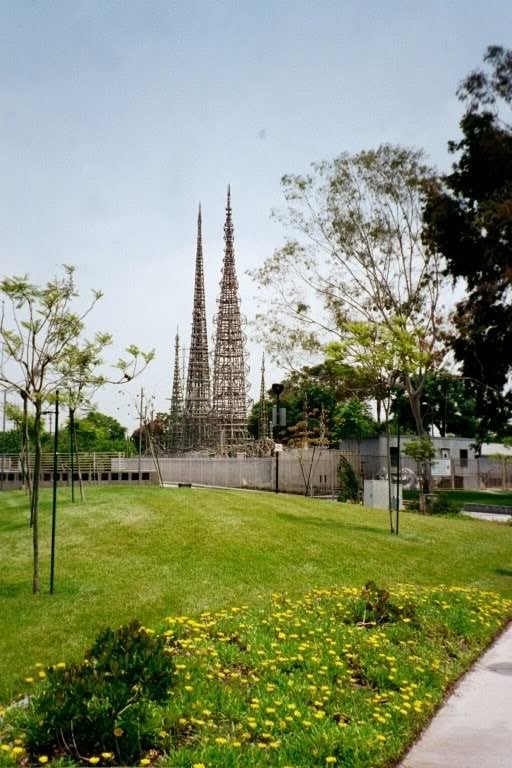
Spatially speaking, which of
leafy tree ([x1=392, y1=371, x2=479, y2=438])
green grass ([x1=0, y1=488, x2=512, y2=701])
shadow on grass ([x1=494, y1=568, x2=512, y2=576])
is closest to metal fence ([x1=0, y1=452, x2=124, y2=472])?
green grass ([x1=0, y1=488, x2=512, y2=701])

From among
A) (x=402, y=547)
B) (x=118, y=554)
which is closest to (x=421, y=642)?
(x=118, y=554)

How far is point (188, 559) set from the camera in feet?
42.4

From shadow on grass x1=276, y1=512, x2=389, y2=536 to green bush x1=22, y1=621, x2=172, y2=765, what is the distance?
12.1m

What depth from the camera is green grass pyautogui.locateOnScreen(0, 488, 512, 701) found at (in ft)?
31.3

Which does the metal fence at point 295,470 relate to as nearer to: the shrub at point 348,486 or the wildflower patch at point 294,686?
the shrub at point 348,486

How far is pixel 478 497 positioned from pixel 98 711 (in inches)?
1600

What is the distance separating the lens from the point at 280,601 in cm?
1052

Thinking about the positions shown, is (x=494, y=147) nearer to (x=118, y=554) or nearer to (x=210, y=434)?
(x=118, y=554)

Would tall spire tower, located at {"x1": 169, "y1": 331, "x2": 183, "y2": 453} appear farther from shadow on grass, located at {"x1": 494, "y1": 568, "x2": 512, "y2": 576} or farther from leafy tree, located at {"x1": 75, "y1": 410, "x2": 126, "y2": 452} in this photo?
shadow on grass, located at {"x1": 494, "y1": 568, "x2": 512, "y2": 576}

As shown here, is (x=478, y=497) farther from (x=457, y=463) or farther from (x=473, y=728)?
(x=473, y=728)

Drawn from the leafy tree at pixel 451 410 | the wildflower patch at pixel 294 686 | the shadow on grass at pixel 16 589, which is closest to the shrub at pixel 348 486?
the wildflower patch at pixel 294 686

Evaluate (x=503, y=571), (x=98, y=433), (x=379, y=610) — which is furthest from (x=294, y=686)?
(x=98, y=433)

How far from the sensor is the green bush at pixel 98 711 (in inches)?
208

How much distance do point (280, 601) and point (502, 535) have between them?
521 inches
